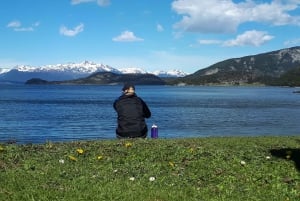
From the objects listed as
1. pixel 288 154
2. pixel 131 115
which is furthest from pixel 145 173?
→ pixel 131 115

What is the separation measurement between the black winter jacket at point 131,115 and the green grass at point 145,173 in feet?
9.97

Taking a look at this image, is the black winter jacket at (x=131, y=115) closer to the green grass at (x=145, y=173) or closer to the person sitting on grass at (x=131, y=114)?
the person sitting on grass at (x=131, y=114)

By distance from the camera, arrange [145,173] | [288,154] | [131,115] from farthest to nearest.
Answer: [131,115] → [288,154] → [145,173]

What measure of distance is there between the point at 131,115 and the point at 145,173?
714cm

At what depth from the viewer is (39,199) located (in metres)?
9.72

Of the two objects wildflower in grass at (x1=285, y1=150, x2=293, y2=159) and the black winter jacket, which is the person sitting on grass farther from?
wildflower in grass at (x1=285, y1=150, x2=293, y2=159)

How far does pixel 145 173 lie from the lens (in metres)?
12.6

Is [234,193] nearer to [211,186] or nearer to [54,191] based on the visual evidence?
[211,186]

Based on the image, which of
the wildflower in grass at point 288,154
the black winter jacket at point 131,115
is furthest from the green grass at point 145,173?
the black winter jacket at point 131,115

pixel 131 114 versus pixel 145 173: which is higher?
pixel 131 114

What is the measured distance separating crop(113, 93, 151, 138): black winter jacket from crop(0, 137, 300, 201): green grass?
120 inches

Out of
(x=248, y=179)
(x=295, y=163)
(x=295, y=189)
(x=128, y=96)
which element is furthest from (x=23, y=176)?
(x=128, y=96)

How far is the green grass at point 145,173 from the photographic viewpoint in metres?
10.4

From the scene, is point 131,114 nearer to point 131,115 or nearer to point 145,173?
point 131,115
